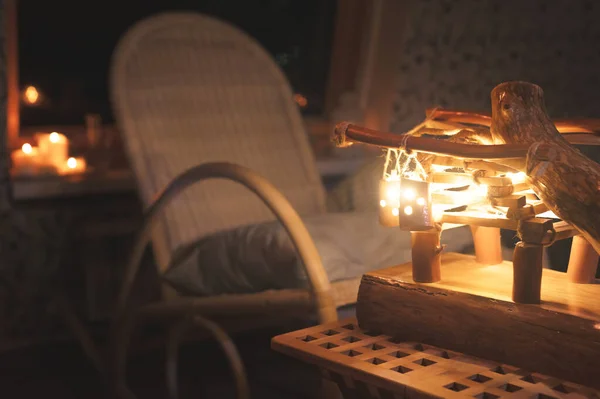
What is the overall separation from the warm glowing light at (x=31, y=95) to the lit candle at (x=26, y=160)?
182mm

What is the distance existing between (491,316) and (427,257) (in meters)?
0.14

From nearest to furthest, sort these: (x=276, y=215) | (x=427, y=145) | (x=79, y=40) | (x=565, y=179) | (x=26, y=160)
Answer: (x=565, y=179), (x=427, y=145), (x=276, y=215), (x=26, y=160), (x=79, y=40)

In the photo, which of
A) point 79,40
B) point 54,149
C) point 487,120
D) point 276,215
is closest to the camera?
point 487,120

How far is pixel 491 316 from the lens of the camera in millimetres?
1085

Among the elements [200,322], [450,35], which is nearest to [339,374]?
[200,322]

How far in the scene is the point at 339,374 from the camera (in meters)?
1.10

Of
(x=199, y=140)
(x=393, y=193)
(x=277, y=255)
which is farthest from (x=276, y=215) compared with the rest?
(x=199, y=140)

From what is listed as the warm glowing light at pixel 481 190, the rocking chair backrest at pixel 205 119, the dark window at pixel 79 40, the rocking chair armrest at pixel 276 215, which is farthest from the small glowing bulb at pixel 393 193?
the dark window at pixel 79 40

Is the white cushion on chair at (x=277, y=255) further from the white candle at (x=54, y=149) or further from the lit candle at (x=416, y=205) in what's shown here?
the white candle at (x=54, y=149)

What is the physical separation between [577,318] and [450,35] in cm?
289

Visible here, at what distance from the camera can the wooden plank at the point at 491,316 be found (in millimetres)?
1005

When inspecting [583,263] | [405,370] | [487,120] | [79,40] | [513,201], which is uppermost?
[79,40]

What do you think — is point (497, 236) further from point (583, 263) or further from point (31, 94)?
point (31, 94)

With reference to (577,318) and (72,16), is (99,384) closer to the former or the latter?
(72,16)
